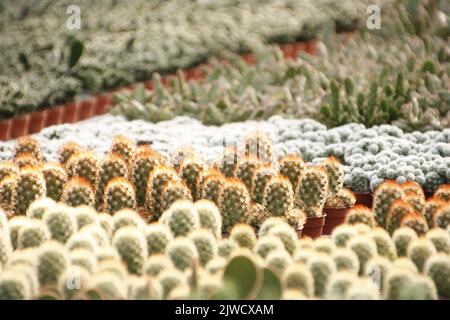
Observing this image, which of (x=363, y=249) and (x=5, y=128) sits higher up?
(x=5, y=128)

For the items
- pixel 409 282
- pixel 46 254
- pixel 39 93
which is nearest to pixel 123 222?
pixel 46 254

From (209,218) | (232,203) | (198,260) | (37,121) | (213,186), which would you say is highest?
(37,121)

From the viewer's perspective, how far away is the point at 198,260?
8.91ft

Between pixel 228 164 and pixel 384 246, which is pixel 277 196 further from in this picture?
pixel 384 246

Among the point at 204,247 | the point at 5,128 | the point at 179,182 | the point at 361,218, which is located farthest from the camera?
the point at 5,128

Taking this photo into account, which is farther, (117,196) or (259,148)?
(259,148)

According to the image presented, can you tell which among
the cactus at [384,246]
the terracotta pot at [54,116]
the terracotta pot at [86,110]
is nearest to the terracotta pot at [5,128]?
the terracotta pot at [54,116]

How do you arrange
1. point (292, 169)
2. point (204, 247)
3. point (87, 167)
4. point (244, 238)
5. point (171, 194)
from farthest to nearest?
point (292, 169)
point (87, 167)
point (171, 194)
point (244, 238)
point (204, 247)

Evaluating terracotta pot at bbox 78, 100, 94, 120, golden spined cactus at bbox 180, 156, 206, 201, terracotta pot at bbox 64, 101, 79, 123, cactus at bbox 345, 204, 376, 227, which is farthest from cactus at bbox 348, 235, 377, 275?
terracotta pot at bbox 78, 100, 94, 120

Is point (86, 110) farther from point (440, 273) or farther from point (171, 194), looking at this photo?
point (440, 273)

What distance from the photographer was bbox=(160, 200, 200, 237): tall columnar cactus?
2980 mm

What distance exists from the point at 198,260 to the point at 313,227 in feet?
4.02

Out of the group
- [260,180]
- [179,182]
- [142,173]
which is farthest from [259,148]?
[179,182]
